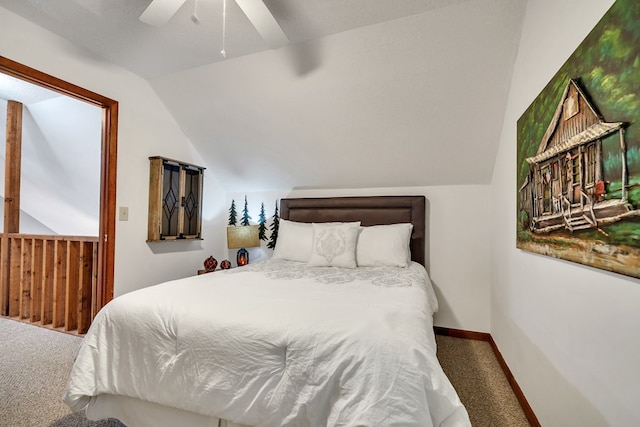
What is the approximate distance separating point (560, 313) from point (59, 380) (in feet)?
10.1

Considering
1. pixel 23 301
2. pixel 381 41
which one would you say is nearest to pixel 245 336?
pixel 381 41

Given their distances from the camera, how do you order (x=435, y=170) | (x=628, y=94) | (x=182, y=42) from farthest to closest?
1. (x=435, y=170)
2. (x=182, y=42)
3. (x=628, y=94)

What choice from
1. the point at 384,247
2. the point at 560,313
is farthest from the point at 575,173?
the point at 384,247

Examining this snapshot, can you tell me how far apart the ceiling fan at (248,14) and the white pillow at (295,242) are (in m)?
1.73

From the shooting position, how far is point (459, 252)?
2824mm

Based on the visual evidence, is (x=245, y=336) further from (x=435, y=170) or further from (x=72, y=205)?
(x=72, y=205)

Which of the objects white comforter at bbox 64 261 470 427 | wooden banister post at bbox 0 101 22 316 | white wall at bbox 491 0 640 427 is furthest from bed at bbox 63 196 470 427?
wooden banister post at bbox 0 101 22 316

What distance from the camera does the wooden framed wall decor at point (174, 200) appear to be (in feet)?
8.68

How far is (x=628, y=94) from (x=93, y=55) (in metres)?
3.23

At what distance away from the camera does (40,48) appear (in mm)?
1955

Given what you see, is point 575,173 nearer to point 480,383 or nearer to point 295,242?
point 480,383

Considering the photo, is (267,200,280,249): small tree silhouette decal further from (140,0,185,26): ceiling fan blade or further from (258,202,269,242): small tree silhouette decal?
(140,0,185,26): ceiling fan blade

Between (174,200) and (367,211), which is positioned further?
(367,211)

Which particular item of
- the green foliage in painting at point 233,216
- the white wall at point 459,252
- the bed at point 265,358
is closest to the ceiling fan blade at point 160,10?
the bed at point 265,358
